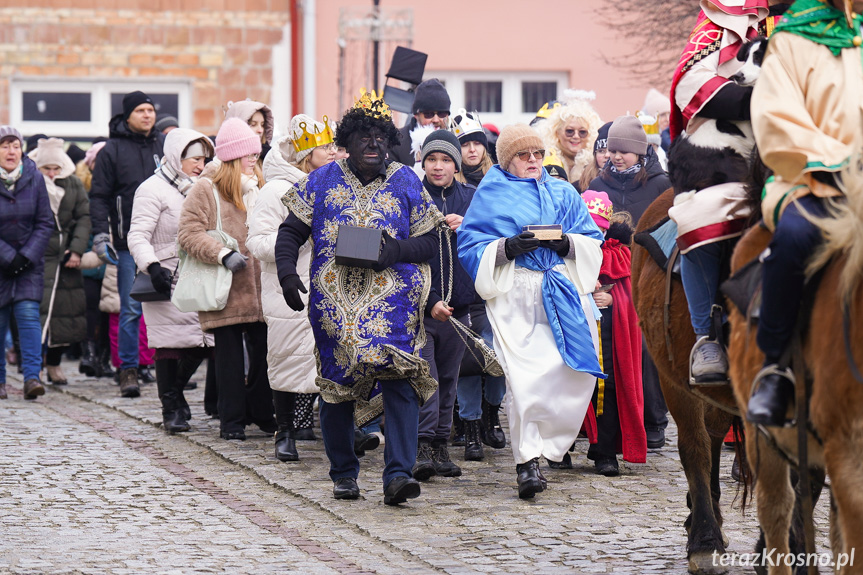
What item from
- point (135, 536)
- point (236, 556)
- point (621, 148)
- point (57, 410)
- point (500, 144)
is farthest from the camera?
point (57, 410)

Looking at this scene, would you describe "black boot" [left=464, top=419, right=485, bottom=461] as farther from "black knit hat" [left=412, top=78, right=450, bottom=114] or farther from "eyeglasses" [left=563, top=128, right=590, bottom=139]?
"eyeglasses" [left=563, top=128, right=590, bottom=139]

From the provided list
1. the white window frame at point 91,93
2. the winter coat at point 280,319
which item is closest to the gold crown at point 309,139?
the winter coat at point 280,319

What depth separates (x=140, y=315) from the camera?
40.9 feet

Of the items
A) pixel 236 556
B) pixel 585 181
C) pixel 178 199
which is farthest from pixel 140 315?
pixel 236 556

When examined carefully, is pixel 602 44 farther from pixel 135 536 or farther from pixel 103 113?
pixel 135 536

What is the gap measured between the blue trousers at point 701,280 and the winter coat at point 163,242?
200 inches

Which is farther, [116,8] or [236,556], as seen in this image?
[116,8]

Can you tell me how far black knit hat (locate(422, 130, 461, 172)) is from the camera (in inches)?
352

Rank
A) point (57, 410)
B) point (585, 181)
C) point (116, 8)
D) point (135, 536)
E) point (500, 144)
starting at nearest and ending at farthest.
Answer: point (135, 536) → point (500, 144) → point (585, 181) → point (57, 410) → point (116, 8)

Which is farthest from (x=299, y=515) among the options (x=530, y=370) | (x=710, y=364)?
(x=710, y=364)

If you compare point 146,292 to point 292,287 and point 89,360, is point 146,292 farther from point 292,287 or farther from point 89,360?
point 89,360

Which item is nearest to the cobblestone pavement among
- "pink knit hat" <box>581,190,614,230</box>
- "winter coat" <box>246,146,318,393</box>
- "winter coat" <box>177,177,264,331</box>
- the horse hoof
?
the horse hoof

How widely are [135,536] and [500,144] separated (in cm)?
317

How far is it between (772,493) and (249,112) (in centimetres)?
671
